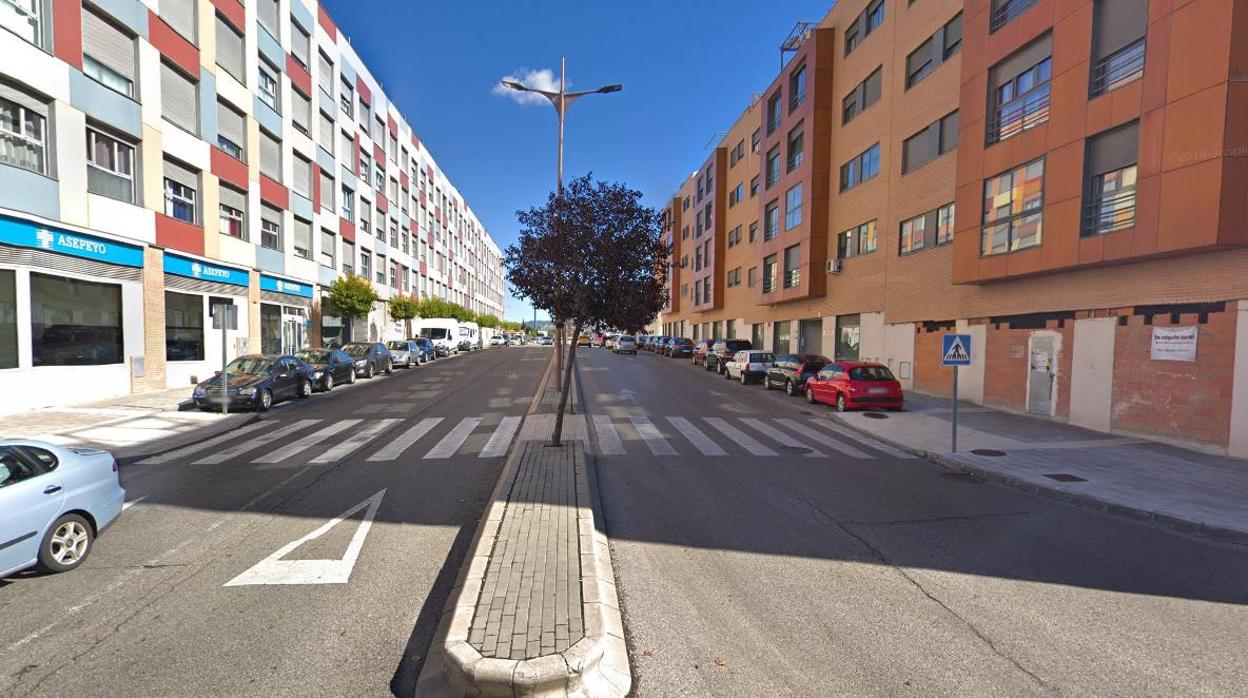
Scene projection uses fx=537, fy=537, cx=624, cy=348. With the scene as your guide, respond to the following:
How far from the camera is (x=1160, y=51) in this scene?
10.3m

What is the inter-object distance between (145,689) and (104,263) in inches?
670

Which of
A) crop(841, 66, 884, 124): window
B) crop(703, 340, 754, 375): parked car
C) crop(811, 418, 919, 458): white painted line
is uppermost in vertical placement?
crop(841, 66, 884, 124): window

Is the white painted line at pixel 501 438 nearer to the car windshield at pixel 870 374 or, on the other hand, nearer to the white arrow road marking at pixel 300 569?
the white arrow road marking at pixel 300 569

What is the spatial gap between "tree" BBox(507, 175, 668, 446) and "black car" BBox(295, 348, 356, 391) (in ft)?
39.3

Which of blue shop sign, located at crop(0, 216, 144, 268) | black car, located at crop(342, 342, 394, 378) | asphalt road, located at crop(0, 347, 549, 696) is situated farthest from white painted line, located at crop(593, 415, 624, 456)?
blue shop sign, located at crop(0, 216, 144, 268)

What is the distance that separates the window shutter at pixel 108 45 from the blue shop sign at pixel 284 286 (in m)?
8.85

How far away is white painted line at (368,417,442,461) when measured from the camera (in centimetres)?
898

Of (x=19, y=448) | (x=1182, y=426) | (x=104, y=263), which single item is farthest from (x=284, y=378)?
(x=1182, y=426)

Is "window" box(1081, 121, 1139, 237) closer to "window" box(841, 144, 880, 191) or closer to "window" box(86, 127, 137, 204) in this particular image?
"window" box(841, 144, 880, 191)

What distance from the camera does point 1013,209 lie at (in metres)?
13.9

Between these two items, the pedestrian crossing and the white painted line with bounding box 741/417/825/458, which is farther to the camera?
the white painted line with bounding box 741/417/825/458

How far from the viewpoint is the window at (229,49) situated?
65.8 feet

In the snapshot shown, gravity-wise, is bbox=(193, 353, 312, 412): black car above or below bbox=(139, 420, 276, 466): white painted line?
above

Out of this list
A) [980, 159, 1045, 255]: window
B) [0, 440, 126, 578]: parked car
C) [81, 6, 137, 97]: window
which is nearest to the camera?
[0, 440, 126, 578]: parked car
